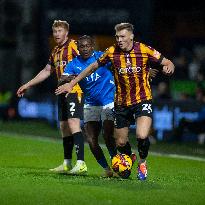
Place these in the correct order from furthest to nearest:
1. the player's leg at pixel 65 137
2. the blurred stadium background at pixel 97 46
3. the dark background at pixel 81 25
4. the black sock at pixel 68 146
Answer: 1. the dark background at pixel 81 25
2. the blurred stadium background at pixel 97 46
3. the black sock at pixel 68 146
4. the player's leg at pixel 65 137

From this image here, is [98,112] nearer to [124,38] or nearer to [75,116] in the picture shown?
[75,116]

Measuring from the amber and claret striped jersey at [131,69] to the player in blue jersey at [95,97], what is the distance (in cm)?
54

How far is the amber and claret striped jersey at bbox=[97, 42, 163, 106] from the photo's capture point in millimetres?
12320

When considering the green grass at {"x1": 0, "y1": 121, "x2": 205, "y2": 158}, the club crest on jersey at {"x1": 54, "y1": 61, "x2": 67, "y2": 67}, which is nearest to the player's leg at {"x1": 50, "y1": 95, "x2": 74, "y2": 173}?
the club crest on jersey at {"x1": 54, "y1": 61, "x2": 67, "y2": 67}

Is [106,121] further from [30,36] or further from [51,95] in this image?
[30,36]

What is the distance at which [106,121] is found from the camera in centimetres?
1287

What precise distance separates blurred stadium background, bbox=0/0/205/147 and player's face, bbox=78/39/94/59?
26.9 ft

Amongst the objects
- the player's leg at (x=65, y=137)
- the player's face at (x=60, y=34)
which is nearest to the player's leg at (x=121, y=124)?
the player's leg at (x=65, y=137)

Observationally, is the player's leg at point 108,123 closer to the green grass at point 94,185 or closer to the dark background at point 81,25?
the green grass at point 94,185

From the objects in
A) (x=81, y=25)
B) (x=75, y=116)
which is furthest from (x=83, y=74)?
(x=81, y=25)

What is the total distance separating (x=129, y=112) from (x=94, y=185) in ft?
4.23

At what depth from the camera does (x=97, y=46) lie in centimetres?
2570

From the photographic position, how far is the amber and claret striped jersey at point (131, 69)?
12.3m

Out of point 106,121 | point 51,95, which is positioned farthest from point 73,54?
point 51,95
